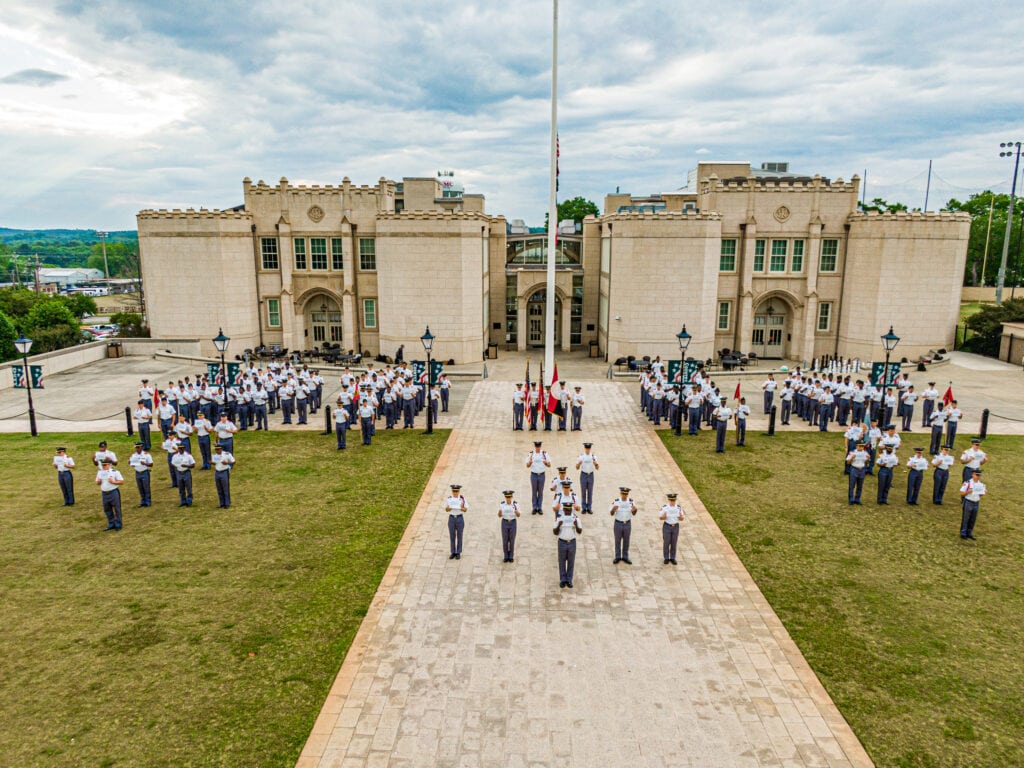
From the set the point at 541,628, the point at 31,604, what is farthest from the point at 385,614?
the point at 31,604

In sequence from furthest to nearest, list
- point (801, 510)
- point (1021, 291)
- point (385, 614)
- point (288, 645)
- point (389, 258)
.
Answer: point (1021, 291) → point (389, 258) → point (801, 510) → point (385, 614) → point (288, 645)

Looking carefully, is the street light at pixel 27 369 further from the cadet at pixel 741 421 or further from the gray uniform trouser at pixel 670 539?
the cadet at pixel 741 421

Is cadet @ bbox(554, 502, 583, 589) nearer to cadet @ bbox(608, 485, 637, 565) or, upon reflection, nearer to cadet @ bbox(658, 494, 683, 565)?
cadet @ bbox(608, 485, 637, 565)

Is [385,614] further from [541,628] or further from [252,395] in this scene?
[252,395]

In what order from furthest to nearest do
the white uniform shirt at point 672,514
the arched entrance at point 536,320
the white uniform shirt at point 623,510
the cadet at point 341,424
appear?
the arched entrance at point 536,320, the cadet at point 341,424, the white uniform shirt at point 623,510, the white uniform shirt at point 672,514

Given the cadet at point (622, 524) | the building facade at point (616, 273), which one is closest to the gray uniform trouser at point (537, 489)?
the cadet at point (622, 524)

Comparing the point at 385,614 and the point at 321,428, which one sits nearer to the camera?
the point at 385,614

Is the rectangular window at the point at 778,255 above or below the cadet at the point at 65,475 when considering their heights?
above
